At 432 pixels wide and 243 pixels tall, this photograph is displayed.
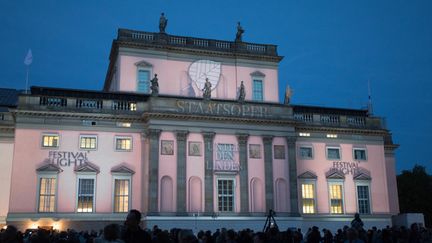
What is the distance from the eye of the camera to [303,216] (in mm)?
47188

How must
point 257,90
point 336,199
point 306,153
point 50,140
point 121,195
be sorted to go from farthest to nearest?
point 257,90
point 306,153
point 336,199
point 121,195
point 50,140

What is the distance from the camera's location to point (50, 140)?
42281 millimetres

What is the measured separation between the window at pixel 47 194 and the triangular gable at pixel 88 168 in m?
2.22

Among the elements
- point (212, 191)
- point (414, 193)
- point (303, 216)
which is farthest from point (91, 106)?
point (414, 193)

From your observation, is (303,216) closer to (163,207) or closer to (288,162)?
(288,162)

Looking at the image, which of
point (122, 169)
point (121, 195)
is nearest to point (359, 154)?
point (122, 169)

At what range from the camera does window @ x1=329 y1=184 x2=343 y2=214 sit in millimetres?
48812

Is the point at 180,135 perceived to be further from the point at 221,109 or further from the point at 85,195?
the point at 85,195

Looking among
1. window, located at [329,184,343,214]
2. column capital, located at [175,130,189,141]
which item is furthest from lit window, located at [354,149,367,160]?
column capital, located at [175,130,189,141]

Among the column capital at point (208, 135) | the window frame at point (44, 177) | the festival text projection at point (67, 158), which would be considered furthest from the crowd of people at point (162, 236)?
the window frame at point (44, 177)

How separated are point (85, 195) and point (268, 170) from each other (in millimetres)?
16325

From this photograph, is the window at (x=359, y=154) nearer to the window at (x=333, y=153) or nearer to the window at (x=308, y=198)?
the window at (x=333, y=153)

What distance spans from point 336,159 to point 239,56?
14.5m

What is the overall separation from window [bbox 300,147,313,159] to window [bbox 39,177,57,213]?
2325 cm
